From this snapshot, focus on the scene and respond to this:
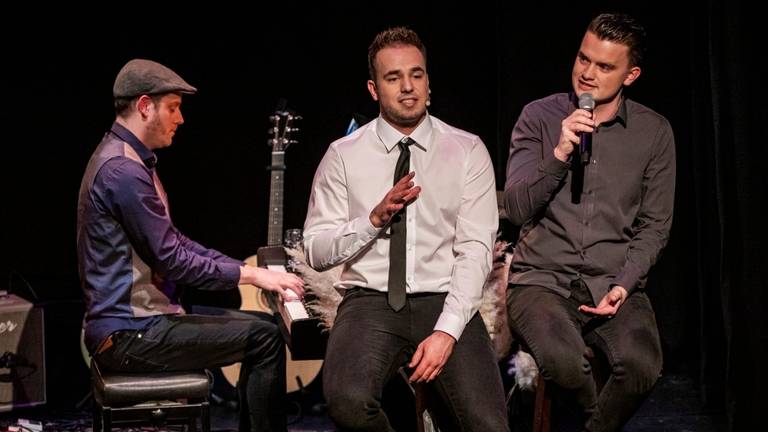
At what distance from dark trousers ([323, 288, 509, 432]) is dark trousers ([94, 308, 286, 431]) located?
552 millimetres

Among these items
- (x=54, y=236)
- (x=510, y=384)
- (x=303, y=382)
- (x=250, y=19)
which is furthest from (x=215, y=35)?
(x=510, y=384)

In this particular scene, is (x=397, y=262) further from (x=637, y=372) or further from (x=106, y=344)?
(x=106, y=344)

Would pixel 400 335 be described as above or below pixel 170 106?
below

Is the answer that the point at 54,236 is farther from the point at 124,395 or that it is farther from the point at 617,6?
the point at 617,6

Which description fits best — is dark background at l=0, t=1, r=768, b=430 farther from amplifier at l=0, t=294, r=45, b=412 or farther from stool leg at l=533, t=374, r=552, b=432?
stool leg at l=533, t=374, r=552, b=432

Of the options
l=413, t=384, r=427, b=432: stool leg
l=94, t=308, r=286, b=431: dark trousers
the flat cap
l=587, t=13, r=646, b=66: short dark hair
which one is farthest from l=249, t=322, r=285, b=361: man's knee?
l=587, t=13, r=646, b=66: short dark hair

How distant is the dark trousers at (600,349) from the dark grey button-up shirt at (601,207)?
129 millimetres

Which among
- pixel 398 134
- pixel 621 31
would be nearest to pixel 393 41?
pixel 398 134

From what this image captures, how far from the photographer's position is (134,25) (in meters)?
5.62

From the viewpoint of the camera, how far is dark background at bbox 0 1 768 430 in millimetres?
5406

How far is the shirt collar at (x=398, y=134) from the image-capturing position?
147 inches

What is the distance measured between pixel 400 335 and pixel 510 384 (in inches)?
65.3

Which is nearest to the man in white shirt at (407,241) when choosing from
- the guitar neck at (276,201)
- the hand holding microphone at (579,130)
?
the hand holding microphone at (579,130)

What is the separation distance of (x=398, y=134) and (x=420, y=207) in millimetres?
281
